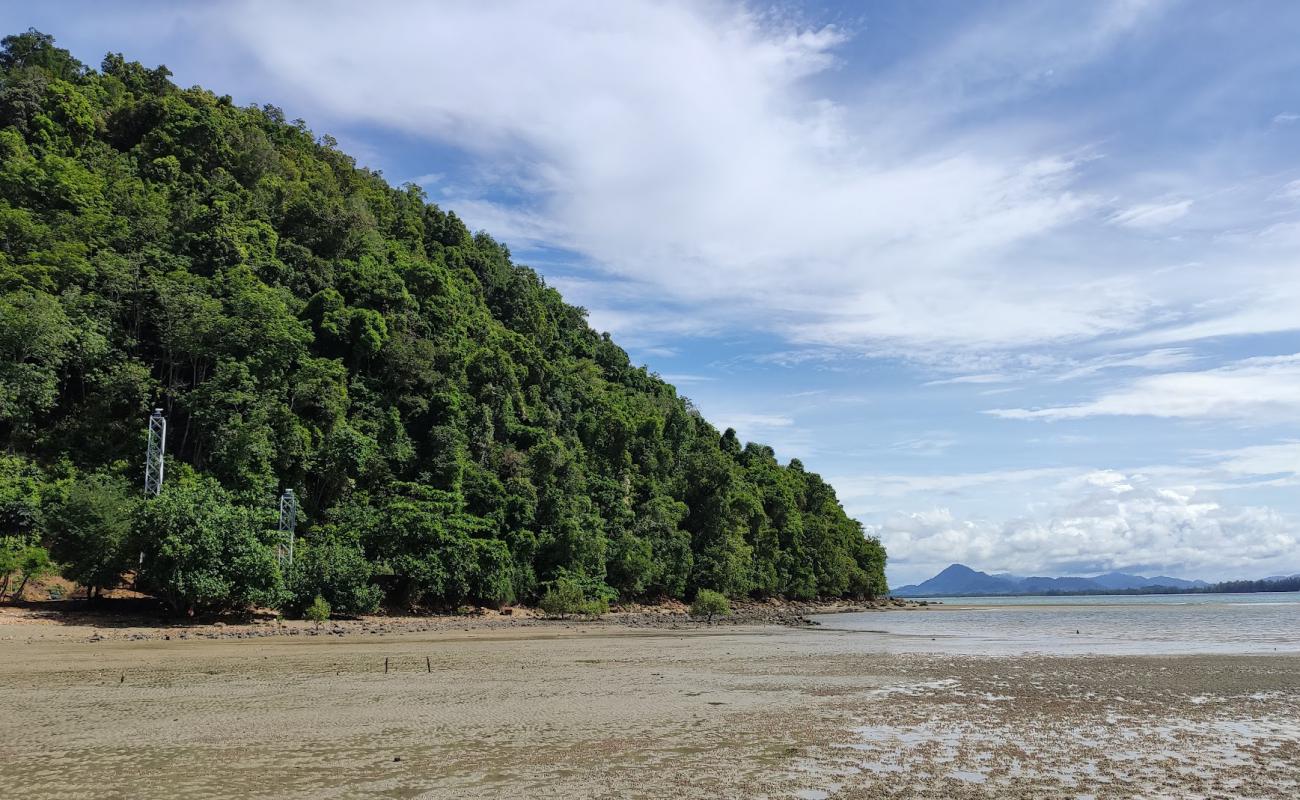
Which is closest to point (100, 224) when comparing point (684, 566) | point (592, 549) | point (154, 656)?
point (592, 549)

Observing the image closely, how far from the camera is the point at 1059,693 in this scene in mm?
18703

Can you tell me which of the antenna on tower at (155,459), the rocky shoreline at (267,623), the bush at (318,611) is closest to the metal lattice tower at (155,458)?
the antenna on tower at (155,459)

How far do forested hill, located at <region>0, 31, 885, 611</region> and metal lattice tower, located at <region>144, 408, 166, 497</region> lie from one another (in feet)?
5.02

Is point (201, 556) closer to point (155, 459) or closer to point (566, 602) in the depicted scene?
point (155, 459)

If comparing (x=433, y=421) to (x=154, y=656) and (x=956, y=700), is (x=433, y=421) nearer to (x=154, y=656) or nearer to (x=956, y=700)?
(x=154, y=656)

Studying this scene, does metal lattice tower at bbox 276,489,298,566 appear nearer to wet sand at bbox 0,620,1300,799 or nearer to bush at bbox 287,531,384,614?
bush at bbox 287,531,384,614

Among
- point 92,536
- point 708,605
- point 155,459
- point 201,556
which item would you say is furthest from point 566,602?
→ point 92,536

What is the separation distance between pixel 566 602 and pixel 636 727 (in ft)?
157

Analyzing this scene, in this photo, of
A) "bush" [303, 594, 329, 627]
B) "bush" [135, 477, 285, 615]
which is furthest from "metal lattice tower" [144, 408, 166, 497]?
"bush" [303, 594, 329, 627]

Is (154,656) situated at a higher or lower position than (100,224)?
lower

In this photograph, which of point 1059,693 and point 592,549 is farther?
point 592,549

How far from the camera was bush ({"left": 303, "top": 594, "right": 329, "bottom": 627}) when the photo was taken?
44125mm

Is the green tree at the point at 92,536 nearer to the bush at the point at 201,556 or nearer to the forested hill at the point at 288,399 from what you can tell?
the forested hill at the point at 288,399

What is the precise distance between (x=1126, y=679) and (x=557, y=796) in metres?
18.7
